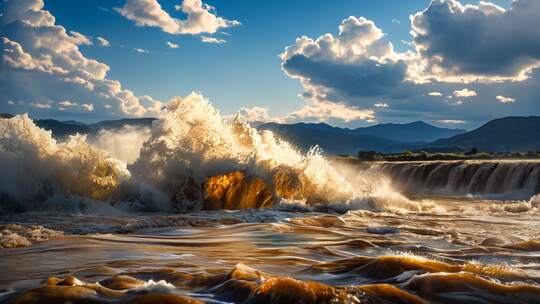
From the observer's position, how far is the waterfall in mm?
29156

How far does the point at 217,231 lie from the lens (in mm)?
9234

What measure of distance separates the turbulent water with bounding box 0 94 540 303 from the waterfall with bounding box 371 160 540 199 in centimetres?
997

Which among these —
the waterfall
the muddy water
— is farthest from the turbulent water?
the waterfall

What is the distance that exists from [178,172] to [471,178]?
23434 mm

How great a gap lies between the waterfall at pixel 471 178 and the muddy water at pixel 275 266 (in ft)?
70.1

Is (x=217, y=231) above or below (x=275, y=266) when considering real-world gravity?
below

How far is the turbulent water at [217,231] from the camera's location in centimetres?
418

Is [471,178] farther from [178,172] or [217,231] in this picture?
[217,231]

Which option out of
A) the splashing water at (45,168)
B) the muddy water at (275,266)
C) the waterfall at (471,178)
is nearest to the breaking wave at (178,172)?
the splashing water at (45,168)

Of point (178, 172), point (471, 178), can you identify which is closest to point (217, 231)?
point (178, 172)

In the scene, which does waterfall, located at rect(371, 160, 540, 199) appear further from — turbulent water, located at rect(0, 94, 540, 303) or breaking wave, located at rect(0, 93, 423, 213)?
breaking wave, located at rect(0, 93, 423, 213)

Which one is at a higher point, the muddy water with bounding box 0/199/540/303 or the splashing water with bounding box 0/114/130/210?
the splashing water with bounding box 0/114/130/210

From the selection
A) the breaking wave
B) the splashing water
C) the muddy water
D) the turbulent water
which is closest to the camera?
the muddy water

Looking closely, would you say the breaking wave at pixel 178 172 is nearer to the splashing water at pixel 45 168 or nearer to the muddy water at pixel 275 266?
the splashing water at pixel 45 168
